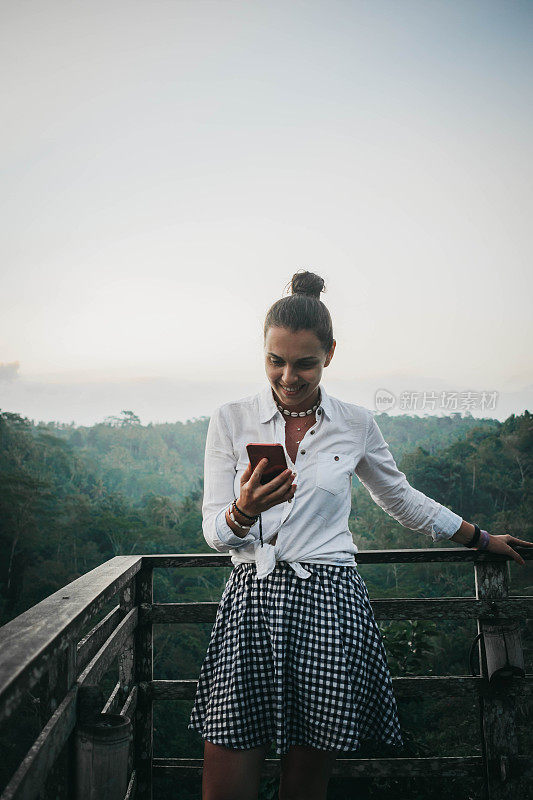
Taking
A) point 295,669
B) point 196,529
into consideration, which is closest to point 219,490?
point 295,669

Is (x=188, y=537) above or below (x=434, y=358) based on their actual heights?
below

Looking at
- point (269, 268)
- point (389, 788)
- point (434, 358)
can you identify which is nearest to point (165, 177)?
point (269, 268)

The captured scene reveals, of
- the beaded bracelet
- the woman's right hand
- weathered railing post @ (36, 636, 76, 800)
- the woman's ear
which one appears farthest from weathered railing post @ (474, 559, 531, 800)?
weathered railing post @ (36, 636, 76, 800)

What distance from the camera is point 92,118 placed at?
2103 cm

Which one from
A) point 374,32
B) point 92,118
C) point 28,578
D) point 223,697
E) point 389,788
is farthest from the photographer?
point 28,578

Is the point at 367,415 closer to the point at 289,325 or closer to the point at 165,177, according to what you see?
the point at 289,325

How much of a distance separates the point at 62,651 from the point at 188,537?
32.7m

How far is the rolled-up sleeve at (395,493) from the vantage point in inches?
60.9

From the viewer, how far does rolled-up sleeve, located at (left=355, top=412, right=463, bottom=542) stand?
1.55 metres

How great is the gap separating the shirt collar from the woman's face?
40 mm

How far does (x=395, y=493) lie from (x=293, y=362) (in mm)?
514

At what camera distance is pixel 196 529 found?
32.7 meters

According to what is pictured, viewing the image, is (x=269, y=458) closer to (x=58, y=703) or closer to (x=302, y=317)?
(x=302, y=317)

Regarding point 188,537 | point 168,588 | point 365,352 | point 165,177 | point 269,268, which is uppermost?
point 165,177
